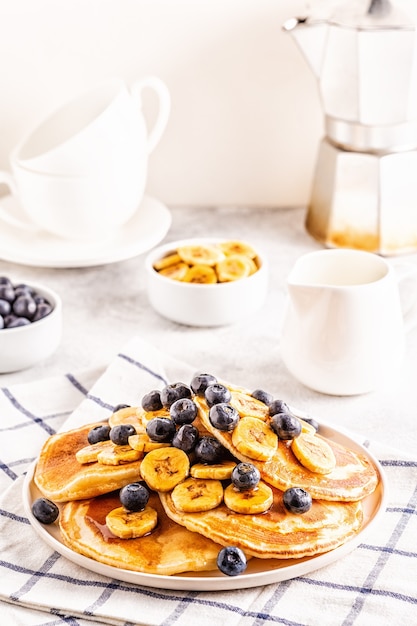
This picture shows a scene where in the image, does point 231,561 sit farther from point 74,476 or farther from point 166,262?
point 166,262

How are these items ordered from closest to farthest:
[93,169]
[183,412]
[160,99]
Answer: [183,412], [93,169], [160,99]

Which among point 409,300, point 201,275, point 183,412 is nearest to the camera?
point 183,412

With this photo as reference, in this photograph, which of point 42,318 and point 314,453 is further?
point 42,318

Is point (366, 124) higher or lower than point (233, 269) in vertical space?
higher

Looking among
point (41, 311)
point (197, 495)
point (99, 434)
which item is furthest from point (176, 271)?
point (197, 495)

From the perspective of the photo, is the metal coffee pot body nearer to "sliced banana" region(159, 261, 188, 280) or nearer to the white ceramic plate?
"sliced banana" region(159, 261, 188, 280)

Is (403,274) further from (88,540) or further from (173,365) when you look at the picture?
(88,540)

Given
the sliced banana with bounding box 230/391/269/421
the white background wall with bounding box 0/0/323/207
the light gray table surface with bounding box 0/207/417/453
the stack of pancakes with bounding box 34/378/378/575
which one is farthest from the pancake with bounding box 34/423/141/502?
the white background wall with bounding box 0/0/323/207

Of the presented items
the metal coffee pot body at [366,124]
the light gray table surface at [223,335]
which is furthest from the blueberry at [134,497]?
the metal coffee pot body at [366,124]
